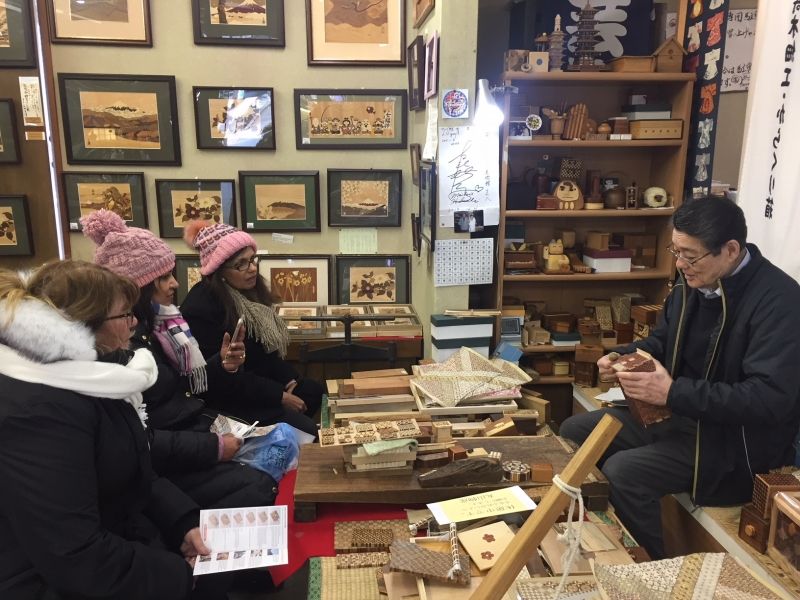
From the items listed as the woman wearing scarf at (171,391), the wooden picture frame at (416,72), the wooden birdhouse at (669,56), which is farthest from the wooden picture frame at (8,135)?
the wooden birdhouse at (669,56)

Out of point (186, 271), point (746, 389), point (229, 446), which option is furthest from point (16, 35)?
point (746, 389)

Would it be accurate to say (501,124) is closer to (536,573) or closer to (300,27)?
(300,27)

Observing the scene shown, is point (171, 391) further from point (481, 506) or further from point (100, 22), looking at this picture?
point (100, 22)

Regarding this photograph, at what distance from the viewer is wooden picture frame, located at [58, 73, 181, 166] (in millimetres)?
3527

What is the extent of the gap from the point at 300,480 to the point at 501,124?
6.96ft

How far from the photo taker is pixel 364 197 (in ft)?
12.6

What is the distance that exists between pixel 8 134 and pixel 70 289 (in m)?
2.74

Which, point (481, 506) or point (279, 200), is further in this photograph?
point (279, 200)

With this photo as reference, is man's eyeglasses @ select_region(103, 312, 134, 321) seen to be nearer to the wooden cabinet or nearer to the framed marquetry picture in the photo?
the wooden cabinet

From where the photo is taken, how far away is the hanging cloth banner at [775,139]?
91.7 inches

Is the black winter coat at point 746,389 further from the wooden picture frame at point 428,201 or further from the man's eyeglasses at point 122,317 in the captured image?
the man's eyeglasses at point 122,317

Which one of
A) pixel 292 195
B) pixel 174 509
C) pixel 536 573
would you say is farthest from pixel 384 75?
pixel 536 573

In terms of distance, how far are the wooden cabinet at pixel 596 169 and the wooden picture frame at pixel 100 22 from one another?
6.98ft

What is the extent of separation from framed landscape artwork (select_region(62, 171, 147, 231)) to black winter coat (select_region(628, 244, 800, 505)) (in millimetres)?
3166
